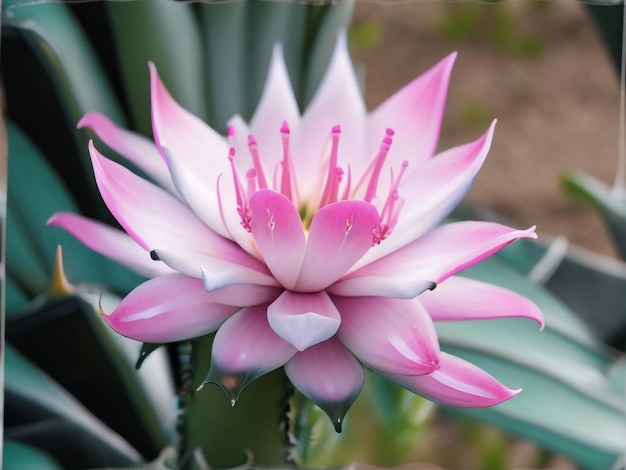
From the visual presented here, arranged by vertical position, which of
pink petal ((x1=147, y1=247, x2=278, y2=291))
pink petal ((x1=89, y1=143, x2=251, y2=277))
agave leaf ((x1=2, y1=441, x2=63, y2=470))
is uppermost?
pink petal ((x1=89, y1=143, x2=251, y2=277))

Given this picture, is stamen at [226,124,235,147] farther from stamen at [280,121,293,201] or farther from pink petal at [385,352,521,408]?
pink petal at [385,352,521,408]

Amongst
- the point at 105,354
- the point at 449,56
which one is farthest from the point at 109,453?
the point at 449,56

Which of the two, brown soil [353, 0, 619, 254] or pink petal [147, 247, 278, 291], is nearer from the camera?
pink petal [147, 247, 278, 291]

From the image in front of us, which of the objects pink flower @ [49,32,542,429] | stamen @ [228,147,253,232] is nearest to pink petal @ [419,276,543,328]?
pink flower @ [49,32,542,429]

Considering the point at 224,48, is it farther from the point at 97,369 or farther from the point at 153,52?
the point at 97,369

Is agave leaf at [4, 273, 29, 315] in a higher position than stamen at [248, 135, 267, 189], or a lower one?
lower

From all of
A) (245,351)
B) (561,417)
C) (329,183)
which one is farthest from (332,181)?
(561,417)
